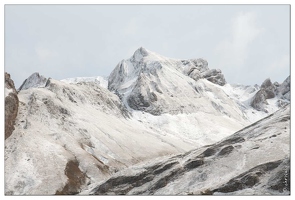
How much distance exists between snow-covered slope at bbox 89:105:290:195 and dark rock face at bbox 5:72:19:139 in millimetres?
28522

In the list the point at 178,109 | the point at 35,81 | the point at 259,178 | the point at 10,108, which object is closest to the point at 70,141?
the point at 10,108

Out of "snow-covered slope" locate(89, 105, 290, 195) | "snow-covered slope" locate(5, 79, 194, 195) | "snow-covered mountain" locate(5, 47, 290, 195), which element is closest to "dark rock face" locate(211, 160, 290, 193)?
"snow-covered slope" locate(89, 105, 290, 195)

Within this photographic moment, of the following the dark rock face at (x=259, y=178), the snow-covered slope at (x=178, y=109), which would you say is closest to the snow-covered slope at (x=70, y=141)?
the snow-covered slope at (x=178, y=109)

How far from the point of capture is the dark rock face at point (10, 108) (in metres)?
83.3

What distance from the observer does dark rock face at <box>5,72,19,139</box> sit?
3278 inches

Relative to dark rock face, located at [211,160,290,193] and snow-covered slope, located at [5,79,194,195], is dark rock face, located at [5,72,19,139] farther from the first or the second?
dark rock face, located at [211,160,290,193]

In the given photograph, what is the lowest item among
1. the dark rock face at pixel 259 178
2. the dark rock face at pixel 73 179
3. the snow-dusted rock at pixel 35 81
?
the dark rock face at pixel 259 178

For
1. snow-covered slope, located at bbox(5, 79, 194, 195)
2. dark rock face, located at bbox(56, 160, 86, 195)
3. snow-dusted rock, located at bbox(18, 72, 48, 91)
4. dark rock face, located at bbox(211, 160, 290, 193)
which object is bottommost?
dark rock face, located at bbox(211, 160, 290, 193)

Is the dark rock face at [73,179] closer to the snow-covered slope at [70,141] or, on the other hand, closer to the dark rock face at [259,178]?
the snow-covered slope at [70,141]

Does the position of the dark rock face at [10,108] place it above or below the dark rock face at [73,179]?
above

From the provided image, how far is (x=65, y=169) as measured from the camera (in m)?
75.6

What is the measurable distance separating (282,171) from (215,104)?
146 meters

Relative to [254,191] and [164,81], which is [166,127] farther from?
[254,191]

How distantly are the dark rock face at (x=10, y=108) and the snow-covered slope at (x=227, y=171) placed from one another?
93.6 ft
